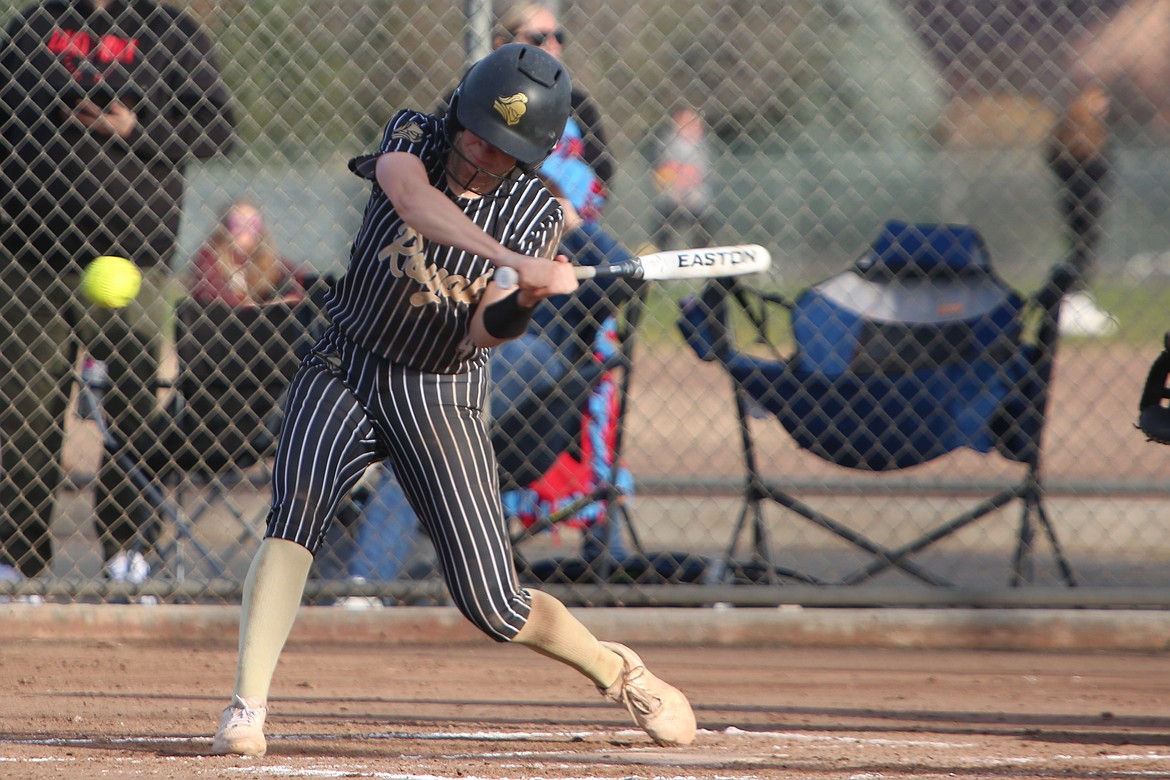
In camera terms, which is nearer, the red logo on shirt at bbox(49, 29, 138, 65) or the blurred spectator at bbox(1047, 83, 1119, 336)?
the red logo on shirt at bbox(49, 29, 138, 65)

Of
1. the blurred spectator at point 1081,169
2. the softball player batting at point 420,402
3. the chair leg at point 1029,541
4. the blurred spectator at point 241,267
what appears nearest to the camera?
the softball player batting at point 420,402

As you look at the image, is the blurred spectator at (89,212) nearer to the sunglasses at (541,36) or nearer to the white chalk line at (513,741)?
the sunglasses at (541,36)

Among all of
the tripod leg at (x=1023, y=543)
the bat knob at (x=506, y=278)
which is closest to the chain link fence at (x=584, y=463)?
the tripod leg at (x=1023, y=543)

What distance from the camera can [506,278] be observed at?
3289 millimetres

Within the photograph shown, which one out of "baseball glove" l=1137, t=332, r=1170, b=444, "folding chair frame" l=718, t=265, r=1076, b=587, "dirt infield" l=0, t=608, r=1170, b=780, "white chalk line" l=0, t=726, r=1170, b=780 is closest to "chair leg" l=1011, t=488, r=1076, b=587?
"folding chair frame" l=718, t=265, r=1076, b=587

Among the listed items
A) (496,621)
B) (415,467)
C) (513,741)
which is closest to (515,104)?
(415,467)

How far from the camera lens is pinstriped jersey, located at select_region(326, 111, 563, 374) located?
3.60m

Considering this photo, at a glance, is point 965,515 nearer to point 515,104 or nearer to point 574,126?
point 574,126

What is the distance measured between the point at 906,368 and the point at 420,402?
8.31 feet

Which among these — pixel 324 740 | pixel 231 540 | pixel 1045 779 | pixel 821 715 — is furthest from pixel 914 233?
pixel 231 540

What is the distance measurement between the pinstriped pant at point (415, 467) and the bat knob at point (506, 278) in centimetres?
47

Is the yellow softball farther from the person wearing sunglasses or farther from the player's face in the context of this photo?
the player's face

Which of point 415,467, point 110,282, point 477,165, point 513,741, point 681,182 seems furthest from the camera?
point 681,182

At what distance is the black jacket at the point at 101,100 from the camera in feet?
18.1
